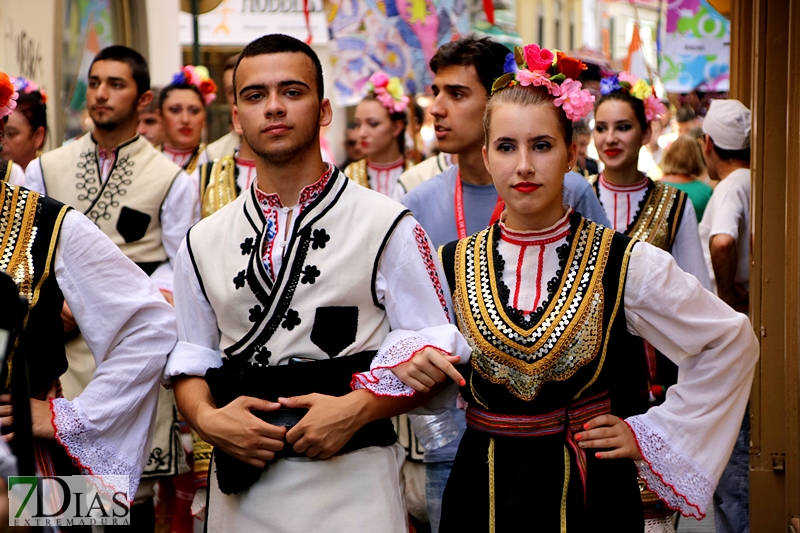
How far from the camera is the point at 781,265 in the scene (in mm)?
5000

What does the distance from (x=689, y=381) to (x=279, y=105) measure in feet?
4.76

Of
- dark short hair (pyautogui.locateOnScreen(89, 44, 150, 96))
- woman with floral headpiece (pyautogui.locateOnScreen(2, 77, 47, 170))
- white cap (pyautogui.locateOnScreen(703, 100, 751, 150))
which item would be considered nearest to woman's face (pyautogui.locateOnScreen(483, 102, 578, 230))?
white cap (pyautogui.locateOnScreen(703, 100, 751, 150))

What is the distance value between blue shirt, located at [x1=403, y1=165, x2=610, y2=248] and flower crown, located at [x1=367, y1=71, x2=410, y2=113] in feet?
13.7

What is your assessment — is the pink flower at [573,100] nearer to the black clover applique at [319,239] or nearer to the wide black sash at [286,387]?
the black clover applique at [319,239]

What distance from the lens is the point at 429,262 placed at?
10.6ft

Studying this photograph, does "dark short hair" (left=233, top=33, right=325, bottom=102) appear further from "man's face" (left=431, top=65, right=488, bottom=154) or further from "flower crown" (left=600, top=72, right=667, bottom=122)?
"flower crown" (left=600, top=72, right=667, bottom=122)

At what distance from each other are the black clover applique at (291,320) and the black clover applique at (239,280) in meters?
0.17

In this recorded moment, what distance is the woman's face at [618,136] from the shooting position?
19.9ft

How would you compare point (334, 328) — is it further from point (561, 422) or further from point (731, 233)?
point (731, 233)

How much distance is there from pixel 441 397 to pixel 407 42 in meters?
6.68

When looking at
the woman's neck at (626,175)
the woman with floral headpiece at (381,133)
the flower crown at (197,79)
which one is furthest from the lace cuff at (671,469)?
the flower crown at (197,79)

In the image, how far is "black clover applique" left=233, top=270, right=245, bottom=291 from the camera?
3174mm

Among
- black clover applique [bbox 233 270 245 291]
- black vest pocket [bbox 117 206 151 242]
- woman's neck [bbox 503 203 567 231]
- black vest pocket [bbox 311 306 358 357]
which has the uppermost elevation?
woman's neck [bbox 503 203 567 231]

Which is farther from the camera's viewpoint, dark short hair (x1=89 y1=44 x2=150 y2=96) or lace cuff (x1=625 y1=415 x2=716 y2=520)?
dark short hair (x1=89 y1=44 x2=150 y2=96)
